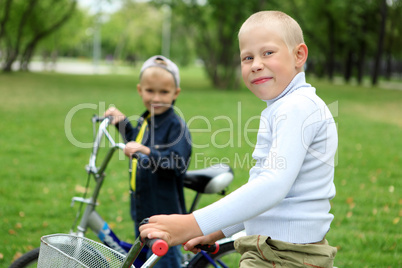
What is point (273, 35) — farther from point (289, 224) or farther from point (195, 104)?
point (195, 104)

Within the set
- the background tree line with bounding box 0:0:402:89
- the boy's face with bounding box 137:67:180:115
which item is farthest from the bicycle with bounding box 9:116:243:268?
the background tree line with bounding box 0:0:402:89

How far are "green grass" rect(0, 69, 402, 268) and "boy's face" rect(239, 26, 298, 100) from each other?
2.89m

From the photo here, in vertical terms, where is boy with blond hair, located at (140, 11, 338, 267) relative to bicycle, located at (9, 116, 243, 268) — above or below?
above

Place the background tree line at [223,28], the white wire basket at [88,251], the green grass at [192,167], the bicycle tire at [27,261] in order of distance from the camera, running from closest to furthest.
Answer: the white wire basket at [88,251], the bicycle tire at [27,261], the green grass at [192,167], the background tree line at [223,28]

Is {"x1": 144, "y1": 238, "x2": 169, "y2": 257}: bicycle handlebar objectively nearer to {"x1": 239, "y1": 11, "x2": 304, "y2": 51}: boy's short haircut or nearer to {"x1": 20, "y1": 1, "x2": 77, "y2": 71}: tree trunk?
{"x1": 239, "y1": 11, "x2": 304, "y2": 51}: boy's short haircut

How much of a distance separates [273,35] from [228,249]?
72.7 inches

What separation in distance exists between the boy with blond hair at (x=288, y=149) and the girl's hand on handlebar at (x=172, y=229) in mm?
143

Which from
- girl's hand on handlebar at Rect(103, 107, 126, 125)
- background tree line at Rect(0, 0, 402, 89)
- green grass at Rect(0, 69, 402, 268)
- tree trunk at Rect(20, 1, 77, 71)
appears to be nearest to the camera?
girl's hand on handlebar at Rect(103, 107, 126, 125)

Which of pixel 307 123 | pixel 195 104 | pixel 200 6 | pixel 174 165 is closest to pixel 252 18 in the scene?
pixel 307 123

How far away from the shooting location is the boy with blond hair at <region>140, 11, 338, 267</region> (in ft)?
5.23

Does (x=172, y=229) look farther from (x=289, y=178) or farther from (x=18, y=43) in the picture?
(x=18, y=43)

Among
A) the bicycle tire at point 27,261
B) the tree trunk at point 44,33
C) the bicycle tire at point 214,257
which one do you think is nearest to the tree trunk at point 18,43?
the tree trunk at point 44,33

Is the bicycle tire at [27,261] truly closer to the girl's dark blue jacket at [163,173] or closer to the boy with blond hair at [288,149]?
the girl's dark blue jacket at [163,173]

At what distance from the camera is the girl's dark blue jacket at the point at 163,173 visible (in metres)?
3.06
